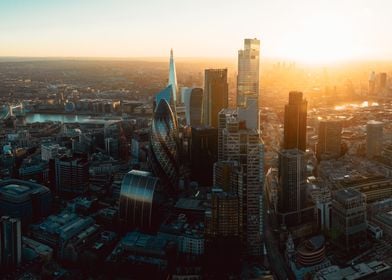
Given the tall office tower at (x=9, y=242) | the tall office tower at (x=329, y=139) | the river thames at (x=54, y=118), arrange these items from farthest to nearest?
the river thames at (x=54, y=118) → the tall office tower at (x=329, y=139) → the tall office tower at (x=9, y=242)

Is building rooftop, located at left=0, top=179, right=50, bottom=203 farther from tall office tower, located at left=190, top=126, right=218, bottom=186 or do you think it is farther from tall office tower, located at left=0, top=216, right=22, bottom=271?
tall office tower, located at left=190, top=126, right=218, bottom=186

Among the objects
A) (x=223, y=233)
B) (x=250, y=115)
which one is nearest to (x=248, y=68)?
(x=250, y=115)

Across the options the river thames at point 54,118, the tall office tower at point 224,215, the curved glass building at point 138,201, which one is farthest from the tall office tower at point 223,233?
the river thames at point 54,118

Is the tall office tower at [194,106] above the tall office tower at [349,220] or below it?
above

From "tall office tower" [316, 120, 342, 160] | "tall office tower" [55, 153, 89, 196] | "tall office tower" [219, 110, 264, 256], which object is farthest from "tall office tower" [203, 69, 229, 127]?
"tall office tower" [219, 110, 264, 256]

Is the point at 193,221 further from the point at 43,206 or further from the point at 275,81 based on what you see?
the point at 275,81

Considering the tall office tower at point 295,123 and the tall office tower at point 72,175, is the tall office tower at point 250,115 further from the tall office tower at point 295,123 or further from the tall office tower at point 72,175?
the tall office tower at point 72,175

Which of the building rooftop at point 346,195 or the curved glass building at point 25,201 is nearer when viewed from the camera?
the building rooftop at point 346,195

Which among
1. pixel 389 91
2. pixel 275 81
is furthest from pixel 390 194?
pixel 275 81

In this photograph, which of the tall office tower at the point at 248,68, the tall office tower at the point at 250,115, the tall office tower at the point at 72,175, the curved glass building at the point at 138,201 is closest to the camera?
the curved glass building at the point at 138,201
